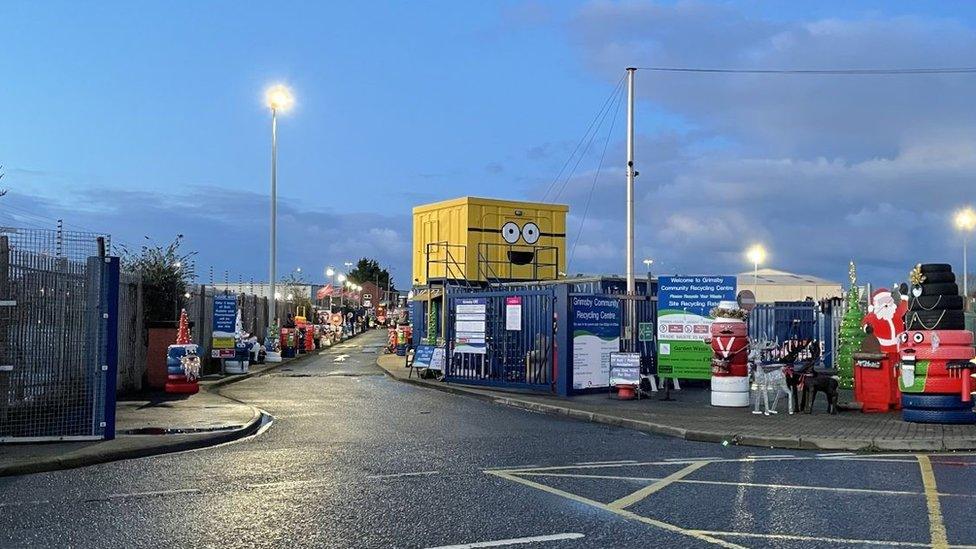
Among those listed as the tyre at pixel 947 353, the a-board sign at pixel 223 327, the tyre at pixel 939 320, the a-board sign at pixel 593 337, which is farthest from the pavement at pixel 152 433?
the tyre at pixel 939 320

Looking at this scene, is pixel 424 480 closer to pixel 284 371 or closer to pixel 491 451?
pixel 491 451

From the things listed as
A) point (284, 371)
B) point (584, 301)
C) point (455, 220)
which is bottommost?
point (284, 371)

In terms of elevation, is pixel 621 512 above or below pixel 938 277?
below

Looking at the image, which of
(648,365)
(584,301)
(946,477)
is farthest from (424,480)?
(648,365)

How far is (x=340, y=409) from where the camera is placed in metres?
16.5

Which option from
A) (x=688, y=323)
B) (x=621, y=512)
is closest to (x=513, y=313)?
(x=688, y=323)

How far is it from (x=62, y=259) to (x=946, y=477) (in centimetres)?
1142

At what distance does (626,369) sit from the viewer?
18.4 meters

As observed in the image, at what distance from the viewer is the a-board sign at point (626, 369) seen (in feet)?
60.2

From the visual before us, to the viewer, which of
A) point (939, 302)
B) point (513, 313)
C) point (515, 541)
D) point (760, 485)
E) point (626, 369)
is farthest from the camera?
point (513, 313)

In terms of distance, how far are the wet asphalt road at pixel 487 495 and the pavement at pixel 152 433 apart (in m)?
0.37

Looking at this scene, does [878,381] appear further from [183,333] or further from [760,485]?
[183,333]

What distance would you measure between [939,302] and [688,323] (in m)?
5.53

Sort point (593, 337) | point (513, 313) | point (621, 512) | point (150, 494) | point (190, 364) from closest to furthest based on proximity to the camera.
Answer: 1. point (621, 512)
2. point (150, 494)
3. point (190, 364)
4. point (593, 337)
5. point (513, 313)
